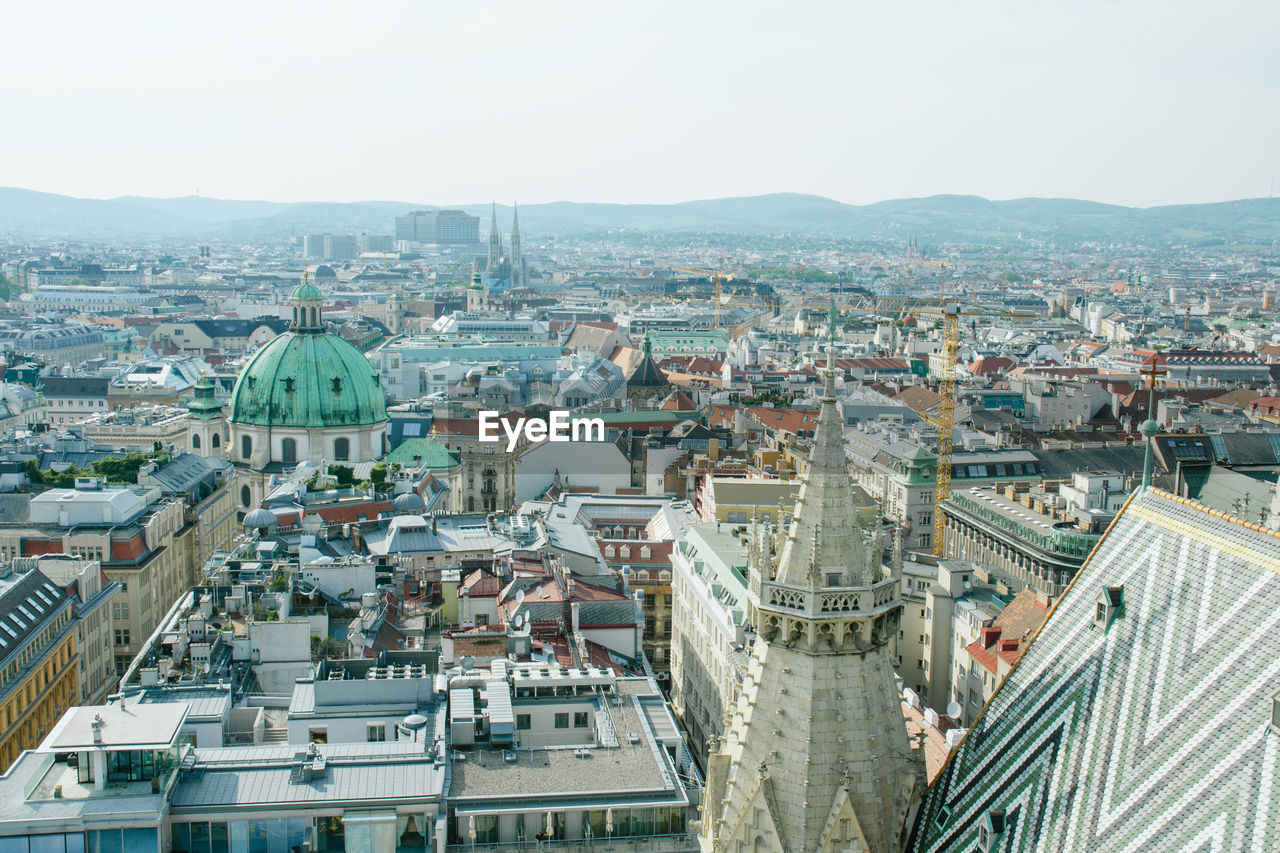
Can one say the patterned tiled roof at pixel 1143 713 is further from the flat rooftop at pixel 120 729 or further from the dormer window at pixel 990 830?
the flat rooftop at pixel 120 729

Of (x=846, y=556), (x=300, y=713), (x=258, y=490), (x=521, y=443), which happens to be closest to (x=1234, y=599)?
(x=846, y=556)

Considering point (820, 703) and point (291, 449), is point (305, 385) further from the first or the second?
point (820, 703)

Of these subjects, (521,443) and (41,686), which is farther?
(521,443)

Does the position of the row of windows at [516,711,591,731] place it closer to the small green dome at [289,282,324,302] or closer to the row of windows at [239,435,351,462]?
the row of windows at [239,435,351,462]

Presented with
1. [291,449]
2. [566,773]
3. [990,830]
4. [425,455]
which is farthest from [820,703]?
[291,449]

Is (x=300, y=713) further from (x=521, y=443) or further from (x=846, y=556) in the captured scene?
(x=521, y=443)
